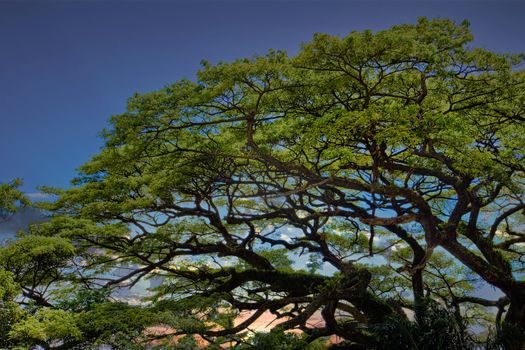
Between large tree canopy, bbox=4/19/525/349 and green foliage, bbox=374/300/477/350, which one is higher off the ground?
large tree canopy, bbox=4/19/525/349

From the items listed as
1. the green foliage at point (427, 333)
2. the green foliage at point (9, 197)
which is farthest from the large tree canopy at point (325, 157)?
the green foliage at point (9, 197)

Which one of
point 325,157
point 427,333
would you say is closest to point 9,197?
point 325,157

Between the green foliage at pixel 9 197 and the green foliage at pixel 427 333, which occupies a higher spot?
the green foliage at pixel 9 197

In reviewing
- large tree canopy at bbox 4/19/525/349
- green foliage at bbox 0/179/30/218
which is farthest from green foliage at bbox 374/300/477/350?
green foliage at bbox 0/179/30/218

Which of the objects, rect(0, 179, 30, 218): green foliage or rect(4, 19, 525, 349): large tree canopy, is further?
rect(0, 179, 30, 218): green foliage

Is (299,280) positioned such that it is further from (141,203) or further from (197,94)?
(197,94)

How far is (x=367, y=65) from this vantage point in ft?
17.7

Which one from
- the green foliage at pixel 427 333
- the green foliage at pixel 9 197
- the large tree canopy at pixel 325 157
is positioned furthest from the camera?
the green foliage at pixel 9 197

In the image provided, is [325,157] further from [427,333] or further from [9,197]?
[9,197]

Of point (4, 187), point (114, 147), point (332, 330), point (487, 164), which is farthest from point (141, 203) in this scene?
point (487, 164)

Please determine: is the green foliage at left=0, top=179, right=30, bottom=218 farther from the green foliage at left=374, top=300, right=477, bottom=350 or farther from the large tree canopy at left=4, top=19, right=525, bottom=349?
the green foliage at left=374, top=300, right=477, bottom=350

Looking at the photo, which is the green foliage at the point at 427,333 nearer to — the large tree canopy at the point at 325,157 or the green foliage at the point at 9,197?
the large tree canopy at the point at 325,157

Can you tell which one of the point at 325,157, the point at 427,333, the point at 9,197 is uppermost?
the point at 325,157

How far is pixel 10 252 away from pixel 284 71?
4506 mm
